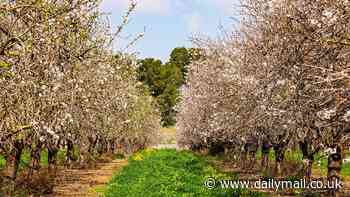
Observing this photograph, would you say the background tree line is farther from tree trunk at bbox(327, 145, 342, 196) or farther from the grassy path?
tree trunk at bbox(327, 145, 342, 196)

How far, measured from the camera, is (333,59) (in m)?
12.2

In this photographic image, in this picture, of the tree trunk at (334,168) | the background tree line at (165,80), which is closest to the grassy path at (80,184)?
the tree trunk at (334,168)

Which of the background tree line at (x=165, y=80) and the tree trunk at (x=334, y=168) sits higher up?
the background tree line at (x=165, y=80)

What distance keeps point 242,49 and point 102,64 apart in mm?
6088

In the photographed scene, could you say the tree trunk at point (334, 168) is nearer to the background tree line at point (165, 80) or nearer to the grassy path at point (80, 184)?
the grassy path at point (80, 184)

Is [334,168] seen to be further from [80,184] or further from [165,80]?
[165,80]

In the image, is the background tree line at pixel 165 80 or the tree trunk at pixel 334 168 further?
the background tree line at pixel 165 80

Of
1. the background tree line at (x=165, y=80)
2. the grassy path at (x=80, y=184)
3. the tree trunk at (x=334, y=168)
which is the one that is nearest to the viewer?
the tree trunk at (x=334, y=168)

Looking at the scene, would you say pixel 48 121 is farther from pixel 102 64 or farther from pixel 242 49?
pixel 242 49

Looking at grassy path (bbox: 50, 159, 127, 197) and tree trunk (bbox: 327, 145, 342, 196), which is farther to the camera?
grassy path (bbox: 50, 159, 127, 197)

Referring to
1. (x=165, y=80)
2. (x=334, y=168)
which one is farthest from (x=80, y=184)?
(x=165, y=80)

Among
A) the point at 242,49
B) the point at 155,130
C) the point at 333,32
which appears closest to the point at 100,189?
the point at 242,49

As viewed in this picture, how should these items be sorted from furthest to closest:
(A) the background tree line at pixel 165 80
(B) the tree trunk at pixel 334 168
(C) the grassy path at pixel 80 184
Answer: (A) the background tree line at pixel 165 80, (C) the grassy path at pixel 80 184, (B) the tree trunk at pixel 334 168

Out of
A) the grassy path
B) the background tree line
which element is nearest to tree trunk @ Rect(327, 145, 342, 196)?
the grassy path
